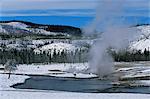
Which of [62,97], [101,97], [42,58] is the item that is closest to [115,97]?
[101,97]

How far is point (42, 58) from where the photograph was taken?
162 metres

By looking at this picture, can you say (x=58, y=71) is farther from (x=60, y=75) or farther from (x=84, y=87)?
(x=84, y=87)

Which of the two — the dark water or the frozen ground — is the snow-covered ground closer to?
the frozen ground


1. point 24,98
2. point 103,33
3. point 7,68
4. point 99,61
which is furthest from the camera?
point 103,33

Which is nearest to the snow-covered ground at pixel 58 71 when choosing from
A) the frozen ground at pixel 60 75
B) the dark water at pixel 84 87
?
the frozen ground at pixel 60 75

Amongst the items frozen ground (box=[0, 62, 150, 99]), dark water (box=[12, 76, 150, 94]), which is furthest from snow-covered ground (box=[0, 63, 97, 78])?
dark water (box=[12, 76, 150, 94])

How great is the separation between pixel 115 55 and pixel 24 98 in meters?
125

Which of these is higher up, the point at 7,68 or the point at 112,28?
the point at 112,28

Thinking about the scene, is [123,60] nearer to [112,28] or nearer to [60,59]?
[112,28]

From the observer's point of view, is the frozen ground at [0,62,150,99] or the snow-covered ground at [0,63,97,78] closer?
the frozen ground at [0,62,150,99]

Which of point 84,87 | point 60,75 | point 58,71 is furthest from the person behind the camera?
point 58,71

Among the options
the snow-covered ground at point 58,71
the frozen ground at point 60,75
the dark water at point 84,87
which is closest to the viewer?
the frozen ground at point 60,75

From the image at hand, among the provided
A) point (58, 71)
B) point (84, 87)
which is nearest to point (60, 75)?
point (58, 71)

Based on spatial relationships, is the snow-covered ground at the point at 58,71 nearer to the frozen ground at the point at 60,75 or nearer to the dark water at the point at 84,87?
the frozen ground at the point at 60,75
